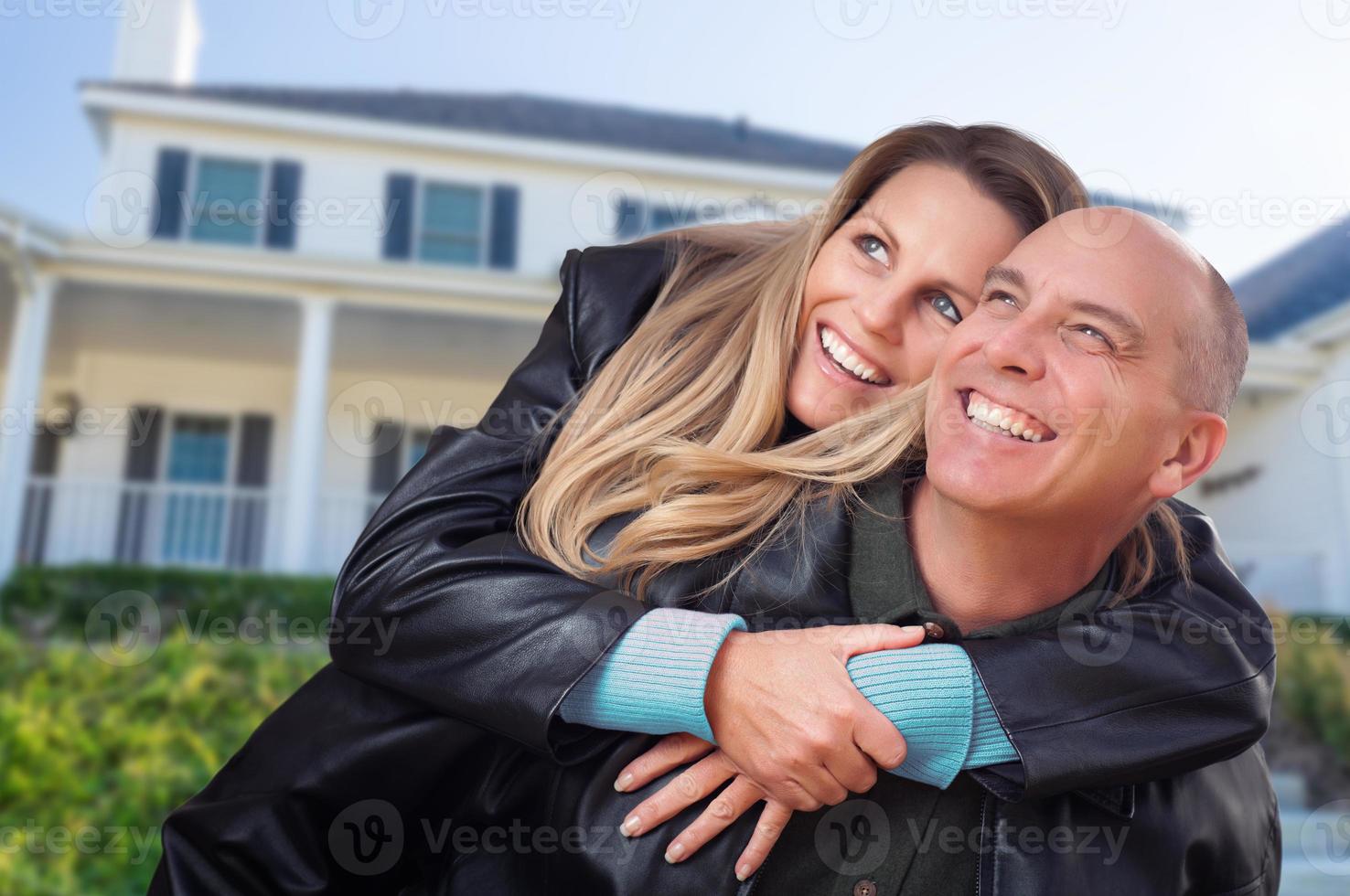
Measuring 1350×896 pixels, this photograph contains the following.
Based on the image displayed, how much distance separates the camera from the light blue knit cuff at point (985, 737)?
1645 millimetres

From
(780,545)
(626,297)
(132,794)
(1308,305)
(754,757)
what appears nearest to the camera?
(754,757)

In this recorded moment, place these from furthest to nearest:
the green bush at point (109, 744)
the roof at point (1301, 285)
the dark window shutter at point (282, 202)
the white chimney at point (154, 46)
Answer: the white chimney at point (154, 46) < the roof at point (1301, 285) < the dark window shutter at point (282, 202) < the green bush at point (109, 744)

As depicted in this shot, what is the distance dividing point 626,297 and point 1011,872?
1.34m

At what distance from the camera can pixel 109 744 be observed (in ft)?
18.8

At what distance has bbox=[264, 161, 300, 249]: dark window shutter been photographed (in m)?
13.8

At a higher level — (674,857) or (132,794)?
(674,857)

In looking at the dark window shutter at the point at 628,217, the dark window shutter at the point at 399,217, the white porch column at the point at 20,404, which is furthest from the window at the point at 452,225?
the white porch column at the point at 20,404

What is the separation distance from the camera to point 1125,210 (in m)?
1.79

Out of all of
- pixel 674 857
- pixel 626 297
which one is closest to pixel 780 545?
pixel 674 857

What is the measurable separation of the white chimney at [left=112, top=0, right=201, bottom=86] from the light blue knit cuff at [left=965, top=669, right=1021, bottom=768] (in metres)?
16.6

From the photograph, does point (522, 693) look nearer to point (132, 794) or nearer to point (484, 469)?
point (484, 469)

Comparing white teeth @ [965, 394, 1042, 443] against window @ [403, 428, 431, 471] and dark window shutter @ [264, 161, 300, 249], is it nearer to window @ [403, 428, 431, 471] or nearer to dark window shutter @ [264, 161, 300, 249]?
window @ [403, 428, 431, 471]

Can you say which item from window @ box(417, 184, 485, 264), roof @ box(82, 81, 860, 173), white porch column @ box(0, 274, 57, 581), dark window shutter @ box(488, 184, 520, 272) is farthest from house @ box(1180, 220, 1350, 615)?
white porch column @ box(0, 274, 57, 581)

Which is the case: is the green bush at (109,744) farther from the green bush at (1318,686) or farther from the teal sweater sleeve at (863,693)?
the green bush at (1318,686)
